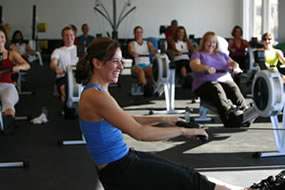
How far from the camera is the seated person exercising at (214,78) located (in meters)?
4.58

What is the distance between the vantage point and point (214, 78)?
493cm

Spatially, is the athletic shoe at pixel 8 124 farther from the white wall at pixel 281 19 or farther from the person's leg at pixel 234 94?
the white wall at pixel 281 19

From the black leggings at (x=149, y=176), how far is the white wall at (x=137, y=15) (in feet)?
42.9

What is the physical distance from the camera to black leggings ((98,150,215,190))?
1.84 meters

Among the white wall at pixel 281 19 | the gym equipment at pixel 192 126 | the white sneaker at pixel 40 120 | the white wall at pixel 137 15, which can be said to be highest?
the white wall at pixel 137 15

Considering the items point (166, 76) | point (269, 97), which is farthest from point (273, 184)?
point (166, 76)

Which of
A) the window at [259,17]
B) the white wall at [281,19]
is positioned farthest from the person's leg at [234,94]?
the window at [259,17]

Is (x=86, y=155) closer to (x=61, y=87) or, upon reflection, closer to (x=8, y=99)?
(x=8, y=99)

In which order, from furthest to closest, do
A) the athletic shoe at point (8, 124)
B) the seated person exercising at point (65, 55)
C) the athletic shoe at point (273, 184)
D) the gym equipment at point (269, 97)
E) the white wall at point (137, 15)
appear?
the white wall at point (137, 15), the seated person exercising at point (65, 55), the athletic shoe at point (8, 124), the gym equipment at point (269, 97), the athletic shoe at point (273, 184)

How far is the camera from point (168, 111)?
5828 millimetres

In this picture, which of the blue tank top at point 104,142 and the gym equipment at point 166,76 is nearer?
the blue tank top at point 104,142

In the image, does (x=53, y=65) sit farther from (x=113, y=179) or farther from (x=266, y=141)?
(x=113, y=179)

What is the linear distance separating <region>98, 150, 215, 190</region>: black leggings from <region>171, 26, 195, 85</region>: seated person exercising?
6.27 meters

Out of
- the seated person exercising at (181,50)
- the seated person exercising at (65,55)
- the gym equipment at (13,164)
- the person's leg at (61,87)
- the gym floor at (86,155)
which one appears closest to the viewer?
the gym floor at (86,155)
